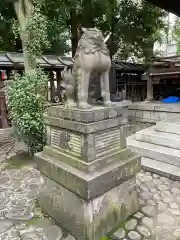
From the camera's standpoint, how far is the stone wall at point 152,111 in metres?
7.61

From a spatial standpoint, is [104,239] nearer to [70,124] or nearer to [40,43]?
[70,124]

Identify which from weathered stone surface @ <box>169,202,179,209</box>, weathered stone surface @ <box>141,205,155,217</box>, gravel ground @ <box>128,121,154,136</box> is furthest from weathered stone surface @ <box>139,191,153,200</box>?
gravel ground @ <box>128,121,154,136</box>

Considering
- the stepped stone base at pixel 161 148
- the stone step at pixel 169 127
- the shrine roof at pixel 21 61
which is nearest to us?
the stepped stone base at pixel 161 148

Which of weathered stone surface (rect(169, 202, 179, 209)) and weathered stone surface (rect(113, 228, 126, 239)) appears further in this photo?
weathered stone surface (rect(169, 202, 179, 209))

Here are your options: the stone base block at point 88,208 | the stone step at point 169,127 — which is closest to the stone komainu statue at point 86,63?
the stone base block at point 88,208

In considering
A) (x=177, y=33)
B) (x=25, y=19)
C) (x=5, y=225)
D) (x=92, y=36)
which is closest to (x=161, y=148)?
(x=92, y=36)

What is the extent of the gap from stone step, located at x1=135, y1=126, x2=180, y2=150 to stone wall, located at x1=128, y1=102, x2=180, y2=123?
2.29m

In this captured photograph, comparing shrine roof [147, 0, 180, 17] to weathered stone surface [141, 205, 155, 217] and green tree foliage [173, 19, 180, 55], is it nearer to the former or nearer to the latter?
weathered stone surface [141, 205, 155, 217]

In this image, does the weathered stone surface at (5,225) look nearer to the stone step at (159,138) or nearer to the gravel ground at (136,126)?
the stone step at (159,138)

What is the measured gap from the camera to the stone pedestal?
7.75 ft

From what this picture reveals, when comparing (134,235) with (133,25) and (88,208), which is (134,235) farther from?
(133,25)

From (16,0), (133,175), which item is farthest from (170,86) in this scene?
(133,175)

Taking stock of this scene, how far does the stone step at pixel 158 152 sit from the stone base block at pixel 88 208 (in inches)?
66.8

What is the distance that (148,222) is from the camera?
272cm
